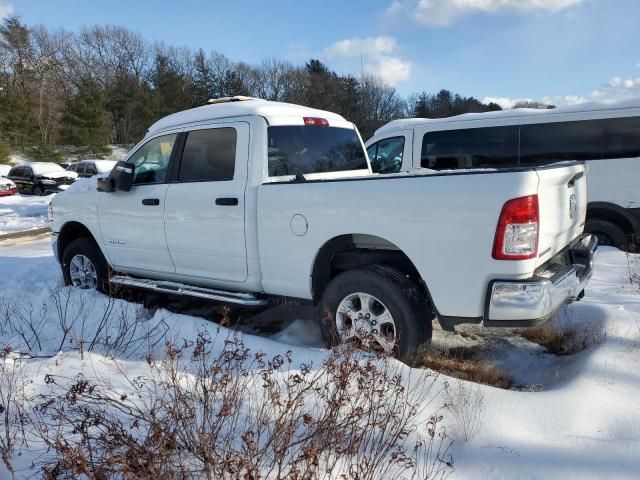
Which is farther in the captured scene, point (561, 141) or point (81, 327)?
point (561, 141)

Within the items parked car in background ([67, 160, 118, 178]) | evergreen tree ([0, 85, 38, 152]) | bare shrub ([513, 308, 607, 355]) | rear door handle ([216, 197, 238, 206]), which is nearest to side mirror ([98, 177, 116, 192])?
rear door handle ([216, 197, 238, 206])

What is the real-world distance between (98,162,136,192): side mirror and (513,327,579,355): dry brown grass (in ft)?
13.7

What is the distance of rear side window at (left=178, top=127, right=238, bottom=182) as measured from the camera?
4.34 meters

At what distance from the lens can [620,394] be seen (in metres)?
2.94

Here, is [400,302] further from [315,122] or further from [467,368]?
[315,122]

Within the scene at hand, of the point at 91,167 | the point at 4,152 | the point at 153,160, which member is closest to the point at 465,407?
the point at 153,160

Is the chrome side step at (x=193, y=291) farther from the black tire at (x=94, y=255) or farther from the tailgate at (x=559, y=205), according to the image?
the tailgate at (x=559, y=205)

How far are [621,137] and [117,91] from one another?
5163 centimetres

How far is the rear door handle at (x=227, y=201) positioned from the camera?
4.15 meters

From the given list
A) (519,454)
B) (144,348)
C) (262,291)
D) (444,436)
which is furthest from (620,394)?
(144,348)

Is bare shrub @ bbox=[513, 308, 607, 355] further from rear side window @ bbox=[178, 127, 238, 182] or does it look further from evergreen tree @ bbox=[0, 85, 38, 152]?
evergreen tree @ bbox=[0, 85, 38, 152]

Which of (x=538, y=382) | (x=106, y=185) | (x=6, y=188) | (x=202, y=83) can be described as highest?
(x=202, y=83)

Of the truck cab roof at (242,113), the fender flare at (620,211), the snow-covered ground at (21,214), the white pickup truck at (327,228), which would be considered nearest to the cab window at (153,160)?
the white pickup truck at (327,228)

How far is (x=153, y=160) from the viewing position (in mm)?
5027
